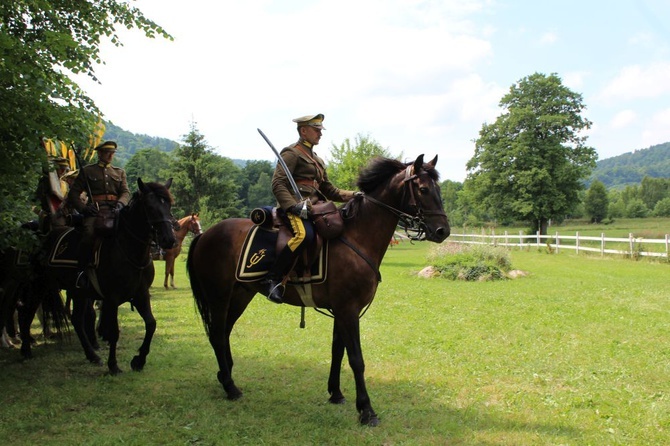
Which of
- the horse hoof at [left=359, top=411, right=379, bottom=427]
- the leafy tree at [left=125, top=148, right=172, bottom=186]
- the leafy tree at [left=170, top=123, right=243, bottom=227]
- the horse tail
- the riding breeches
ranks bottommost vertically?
the horse hoof at [left=359, top=411, right=379, bottom=427]

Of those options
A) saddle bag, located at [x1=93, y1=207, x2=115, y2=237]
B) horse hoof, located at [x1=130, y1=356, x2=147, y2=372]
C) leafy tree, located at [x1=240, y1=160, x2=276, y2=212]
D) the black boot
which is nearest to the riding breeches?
the black boot

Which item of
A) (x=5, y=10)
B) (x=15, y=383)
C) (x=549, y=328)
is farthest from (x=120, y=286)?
(x=549, y=328)

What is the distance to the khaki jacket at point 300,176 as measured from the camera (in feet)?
19.1

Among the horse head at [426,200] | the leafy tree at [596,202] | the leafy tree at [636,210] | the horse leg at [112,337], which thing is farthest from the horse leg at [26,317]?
the leafy tree at [636,210]

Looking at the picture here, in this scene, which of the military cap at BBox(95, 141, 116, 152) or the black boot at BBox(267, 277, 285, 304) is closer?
the black boot at BBox(267, 277, 285, 304)

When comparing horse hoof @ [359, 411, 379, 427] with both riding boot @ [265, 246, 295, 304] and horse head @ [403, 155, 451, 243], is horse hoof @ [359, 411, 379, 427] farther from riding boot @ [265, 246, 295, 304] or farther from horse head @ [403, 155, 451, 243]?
horse head @ [403, 155, 451, 243]

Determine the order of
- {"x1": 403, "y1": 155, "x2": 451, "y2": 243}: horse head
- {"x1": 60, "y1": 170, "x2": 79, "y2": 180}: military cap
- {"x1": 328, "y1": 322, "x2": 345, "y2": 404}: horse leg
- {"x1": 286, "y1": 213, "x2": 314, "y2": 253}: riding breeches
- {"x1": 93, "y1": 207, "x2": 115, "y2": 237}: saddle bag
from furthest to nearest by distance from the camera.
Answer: {"x1": 60, "y1": 170, "x2": 79, "y2": 180}: military cap < {"x1": 93, "y1": 207, "x2": 115, "y2": 237}: saddle bag < {"x1": 328, "y1": 322, "x2": 345, "y2": 404}: horse leg < {"x1": 286, "y1": 213, "x2": 314, "y2": 253}: riding breeches < {"x1": 403, "y1": 155, "x2": 451, "y2": 243}: horse head

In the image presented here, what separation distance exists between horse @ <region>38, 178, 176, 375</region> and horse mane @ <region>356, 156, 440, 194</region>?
2.69 metres

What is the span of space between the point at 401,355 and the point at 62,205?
19.8 feet

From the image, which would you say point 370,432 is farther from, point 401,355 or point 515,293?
point 515,293

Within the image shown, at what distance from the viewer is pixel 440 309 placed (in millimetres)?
12680

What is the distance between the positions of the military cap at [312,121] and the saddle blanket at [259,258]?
52.0 inches

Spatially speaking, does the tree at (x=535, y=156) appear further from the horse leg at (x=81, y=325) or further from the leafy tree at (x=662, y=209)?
the leafy tree at (x=662, y=209)

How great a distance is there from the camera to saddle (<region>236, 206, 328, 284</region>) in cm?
572
